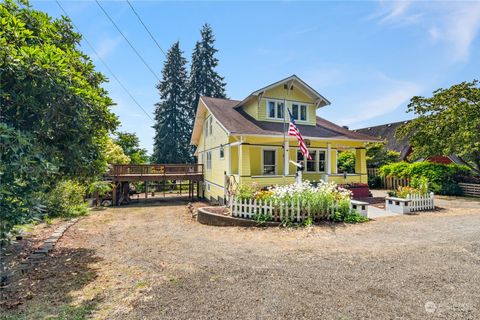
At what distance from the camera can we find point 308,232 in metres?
7.72

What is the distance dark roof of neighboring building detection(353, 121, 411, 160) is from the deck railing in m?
19.3

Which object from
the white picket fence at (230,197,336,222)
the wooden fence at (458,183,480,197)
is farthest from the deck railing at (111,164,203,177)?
the wooden fence at (458,183,480,197)

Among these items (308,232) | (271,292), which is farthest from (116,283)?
(308,232)

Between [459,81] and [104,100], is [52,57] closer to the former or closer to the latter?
[104,100]

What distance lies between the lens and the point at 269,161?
16016mm

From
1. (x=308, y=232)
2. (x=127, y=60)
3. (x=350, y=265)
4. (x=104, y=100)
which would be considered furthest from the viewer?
(x=127, y=60)

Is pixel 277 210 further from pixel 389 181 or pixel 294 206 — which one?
pixel 389 181

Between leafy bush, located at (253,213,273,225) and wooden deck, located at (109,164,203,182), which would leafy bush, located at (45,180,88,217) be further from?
leafy bush, located at (253,213,273,225)

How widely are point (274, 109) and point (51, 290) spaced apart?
47.4 feet

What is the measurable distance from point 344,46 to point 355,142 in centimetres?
641

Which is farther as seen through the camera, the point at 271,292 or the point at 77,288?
the point at 77,288

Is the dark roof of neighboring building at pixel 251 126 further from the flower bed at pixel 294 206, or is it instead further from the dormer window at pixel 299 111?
the flower bed at pixel 294 206

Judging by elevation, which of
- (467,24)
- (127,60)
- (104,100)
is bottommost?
(104,100)

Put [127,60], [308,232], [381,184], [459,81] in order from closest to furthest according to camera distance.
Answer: [308,232], [127,60], [459,81], [381,184]
